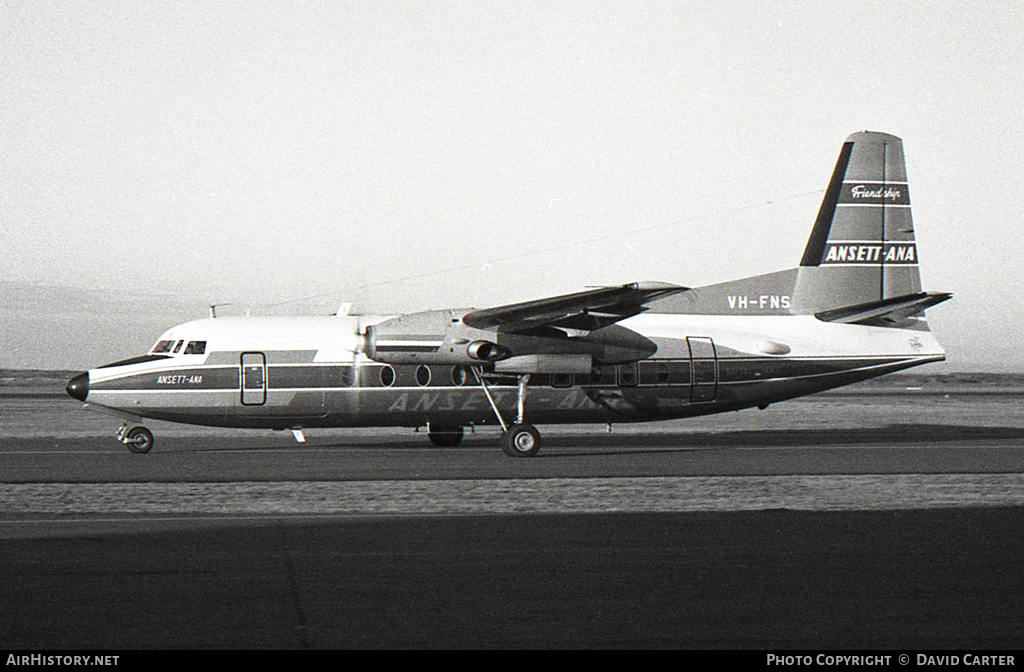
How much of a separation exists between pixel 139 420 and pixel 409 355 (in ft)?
22.0

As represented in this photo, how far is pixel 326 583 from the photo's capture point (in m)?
8.73

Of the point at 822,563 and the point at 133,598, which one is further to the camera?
the point at 822,563

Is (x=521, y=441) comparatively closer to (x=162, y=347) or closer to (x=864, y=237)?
(x=162, y=347)

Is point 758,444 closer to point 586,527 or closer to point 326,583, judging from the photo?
point 586,527

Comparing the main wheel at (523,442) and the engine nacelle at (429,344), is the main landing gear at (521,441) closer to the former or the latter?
the main wheel at (523,442)

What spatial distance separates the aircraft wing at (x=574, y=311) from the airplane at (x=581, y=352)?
0.16 feet

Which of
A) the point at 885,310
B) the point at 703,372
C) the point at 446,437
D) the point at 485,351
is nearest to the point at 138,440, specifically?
the point at 446,437

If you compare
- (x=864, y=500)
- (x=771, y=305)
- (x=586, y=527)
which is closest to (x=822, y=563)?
(x=586, y=527)

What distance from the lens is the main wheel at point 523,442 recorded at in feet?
75.5

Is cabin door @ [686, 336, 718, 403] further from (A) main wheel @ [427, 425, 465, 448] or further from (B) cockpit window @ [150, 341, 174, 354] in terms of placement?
(B) cockpit window @ [150, 341, 174, 354]

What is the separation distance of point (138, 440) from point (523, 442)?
8.90 metres

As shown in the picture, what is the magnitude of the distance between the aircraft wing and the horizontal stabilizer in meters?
6.24

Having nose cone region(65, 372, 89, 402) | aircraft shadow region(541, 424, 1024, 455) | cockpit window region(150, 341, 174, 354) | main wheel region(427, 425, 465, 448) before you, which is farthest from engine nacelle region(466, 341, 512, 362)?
nose cone region(65, 372, 89, 402)

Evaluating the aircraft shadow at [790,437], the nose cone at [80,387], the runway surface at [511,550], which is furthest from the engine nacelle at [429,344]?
the nose cone at [80,387]
